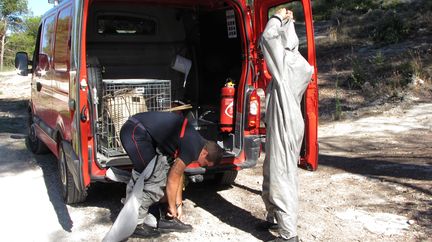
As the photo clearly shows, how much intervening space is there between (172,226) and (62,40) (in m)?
2.46

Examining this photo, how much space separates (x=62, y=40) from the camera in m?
5.67

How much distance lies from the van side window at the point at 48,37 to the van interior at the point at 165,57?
454 millimetres

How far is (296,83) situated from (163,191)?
1.54 m

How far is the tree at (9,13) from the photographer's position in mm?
42312

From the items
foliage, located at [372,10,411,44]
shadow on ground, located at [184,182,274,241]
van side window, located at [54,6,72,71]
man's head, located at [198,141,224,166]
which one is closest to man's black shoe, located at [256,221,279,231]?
shadow on ground, located at [184,182,274,241]

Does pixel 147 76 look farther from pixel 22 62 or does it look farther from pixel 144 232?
pixel 144 232

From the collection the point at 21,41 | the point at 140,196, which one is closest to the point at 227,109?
the point at 140,196

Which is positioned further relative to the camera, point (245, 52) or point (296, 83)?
point (245, 52)

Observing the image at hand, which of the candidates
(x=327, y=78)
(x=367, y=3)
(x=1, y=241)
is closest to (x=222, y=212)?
(x=1, y=241)

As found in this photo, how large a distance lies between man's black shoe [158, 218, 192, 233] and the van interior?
1401 mm

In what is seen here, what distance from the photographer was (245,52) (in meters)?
5.68

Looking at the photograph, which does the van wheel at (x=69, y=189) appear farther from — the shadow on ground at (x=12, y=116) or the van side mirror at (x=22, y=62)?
the shadow on ground at (x=12, y=116)

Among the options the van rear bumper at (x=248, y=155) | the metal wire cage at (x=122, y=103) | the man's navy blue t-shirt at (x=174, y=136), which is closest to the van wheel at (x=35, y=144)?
the metal wire cage at (x=122, y=103)

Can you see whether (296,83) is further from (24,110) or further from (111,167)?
(24,110)
